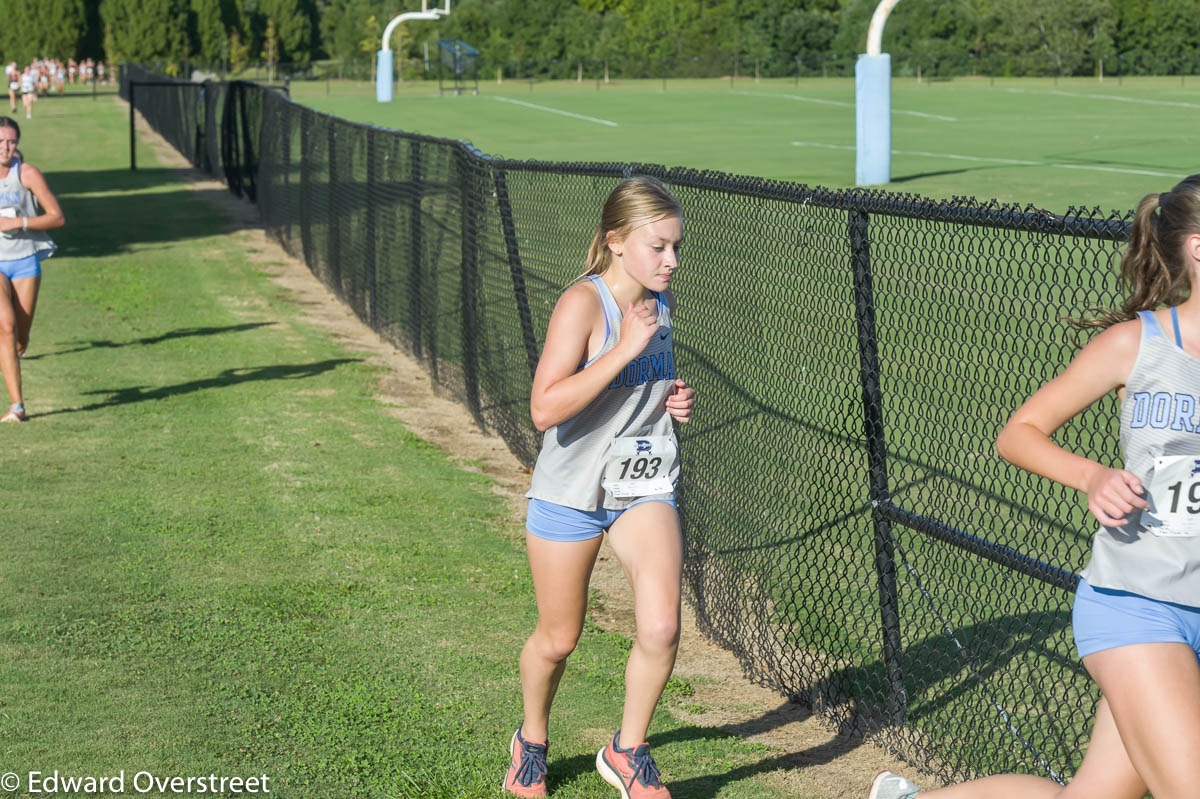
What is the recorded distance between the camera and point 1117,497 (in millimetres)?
2857

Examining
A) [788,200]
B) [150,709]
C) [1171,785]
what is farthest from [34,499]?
[1171,785]

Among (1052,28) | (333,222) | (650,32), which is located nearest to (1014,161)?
(333,222)

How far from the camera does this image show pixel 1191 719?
291 centimetres

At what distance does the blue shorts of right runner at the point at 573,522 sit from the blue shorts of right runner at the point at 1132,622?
1.34 m

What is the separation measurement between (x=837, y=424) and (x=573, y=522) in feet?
14.5

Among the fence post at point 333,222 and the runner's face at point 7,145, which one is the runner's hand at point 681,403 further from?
the fence post at point 333,222

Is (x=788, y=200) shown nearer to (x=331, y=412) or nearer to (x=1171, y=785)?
(x=1171, y=785)

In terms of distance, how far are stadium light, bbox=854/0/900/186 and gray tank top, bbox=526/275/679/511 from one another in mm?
20752

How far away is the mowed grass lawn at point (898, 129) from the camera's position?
978 inches

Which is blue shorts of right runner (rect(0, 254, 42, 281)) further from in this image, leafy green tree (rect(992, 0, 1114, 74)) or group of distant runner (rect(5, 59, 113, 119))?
leafy green tree (rect(992, 0, 1114, 74))

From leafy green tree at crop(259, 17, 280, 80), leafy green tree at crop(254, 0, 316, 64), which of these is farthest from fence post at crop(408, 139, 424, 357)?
leafy green tree at crop(254, 0, 316, 64)

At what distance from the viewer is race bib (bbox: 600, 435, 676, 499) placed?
403cm

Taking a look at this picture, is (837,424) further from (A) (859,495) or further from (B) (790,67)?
(B) (790,67)

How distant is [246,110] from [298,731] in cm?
2271
